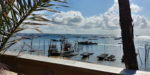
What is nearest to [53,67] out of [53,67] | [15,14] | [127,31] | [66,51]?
[53,67]

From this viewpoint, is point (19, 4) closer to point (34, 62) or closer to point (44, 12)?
point (44, 12)

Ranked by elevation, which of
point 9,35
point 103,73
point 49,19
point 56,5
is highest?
point 56,5

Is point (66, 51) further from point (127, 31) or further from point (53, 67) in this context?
point (53, 67)

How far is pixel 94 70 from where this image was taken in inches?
54.2

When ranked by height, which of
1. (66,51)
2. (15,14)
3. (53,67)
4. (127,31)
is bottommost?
(66,51)

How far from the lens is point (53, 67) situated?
5.36 ft

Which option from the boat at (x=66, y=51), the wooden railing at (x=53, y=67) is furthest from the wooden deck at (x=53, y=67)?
the boat at (x=66, y=51)

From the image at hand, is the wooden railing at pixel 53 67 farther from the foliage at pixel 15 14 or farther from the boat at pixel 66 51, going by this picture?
the boat at pixel 66 51

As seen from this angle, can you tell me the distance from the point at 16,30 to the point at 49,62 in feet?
1.20

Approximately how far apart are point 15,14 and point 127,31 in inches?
137

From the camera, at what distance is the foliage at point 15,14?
1.52 meters

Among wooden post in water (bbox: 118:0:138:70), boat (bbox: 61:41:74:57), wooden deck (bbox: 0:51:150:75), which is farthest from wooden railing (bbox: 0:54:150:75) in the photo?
boat (bbox: 61:41:74:57)

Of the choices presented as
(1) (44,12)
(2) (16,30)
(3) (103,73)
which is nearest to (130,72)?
(3) (103,73)

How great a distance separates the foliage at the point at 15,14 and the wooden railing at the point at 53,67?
315mm
